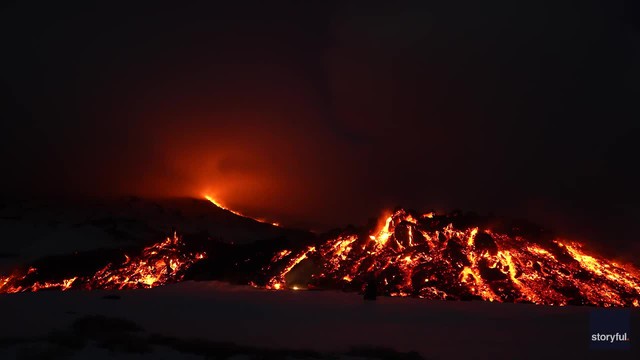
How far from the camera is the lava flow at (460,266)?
64.2ft

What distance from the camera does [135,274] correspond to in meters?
25.7

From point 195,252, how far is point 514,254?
1500 centimetres

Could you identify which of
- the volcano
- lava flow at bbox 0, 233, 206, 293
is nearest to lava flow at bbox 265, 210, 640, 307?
the volcano

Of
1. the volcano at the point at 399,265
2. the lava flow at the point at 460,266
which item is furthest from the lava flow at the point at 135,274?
the lava flow at the point at 460,266

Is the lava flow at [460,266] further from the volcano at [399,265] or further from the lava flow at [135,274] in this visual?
the lava flow at [135,274]

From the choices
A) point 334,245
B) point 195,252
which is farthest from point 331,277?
point 195,252

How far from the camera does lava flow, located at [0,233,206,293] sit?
25000 mm

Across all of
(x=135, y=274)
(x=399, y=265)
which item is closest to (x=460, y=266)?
(x=399, y=265)

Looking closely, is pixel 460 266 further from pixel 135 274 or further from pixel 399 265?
pixel 135 274

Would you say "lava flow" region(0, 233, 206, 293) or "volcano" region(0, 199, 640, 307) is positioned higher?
"volcano" region(0, 199, 640, 307)

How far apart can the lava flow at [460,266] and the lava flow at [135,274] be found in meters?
5.04

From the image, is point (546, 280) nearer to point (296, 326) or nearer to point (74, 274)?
point (296, 326)

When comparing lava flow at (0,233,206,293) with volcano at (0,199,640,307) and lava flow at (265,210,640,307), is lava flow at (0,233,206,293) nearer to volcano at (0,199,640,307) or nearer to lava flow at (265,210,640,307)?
volcano at (0,199,640,307)

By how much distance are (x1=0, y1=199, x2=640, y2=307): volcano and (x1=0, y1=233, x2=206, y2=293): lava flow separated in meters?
0.05
